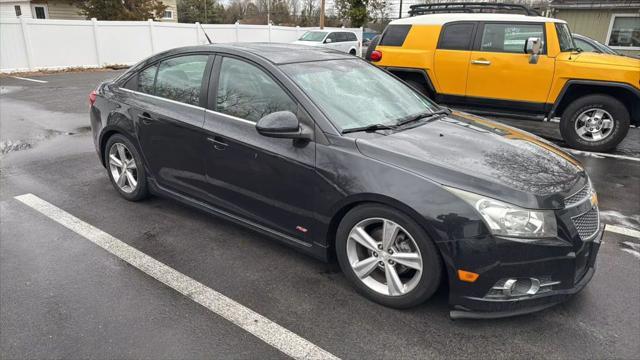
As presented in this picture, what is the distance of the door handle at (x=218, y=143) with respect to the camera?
11.6 ft

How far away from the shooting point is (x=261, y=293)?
3143 millimetres

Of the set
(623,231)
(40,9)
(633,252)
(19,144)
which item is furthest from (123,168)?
(40,9)

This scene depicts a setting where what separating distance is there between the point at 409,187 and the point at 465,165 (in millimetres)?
396

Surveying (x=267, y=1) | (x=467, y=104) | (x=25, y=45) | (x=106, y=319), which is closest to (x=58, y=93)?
(x=25, y=45)

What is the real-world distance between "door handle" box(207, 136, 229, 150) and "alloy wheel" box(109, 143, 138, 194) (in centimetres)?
125

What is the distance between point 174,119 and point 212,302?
167 cm

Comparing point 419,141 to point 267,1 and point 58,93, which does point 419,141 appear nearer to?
point 58,93

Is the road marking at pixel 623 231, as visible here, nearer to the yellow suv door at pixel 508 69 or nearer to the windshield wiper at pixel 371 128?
the windshield wiper at pixel 371 128

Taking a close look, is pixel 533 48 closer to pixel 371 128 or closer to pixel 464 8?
pixel 464 8

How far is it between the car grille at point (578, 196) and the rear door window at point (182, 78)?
2.83 m

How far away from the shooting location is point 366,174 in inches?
112

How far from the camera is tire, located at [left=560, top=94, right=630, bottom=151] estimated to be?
6840mm

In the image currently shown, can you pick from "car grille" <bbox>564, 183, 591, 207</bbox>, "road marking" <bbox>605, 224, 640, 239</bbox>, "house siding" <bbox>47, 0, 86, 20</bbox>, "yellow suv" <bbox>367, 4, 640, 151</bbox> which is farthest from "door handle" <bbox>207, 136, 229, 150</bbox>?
"house siding" <bbox>47, 0, 86, 20</bbox>

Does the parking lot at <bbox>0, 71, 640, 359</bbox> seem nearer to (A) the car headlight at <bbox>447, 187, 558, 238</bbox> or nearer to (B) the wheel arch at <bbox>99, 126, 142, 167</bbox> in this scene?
(B) the wheel arch at <bbox>99, 126, 142, 167</bbox>
